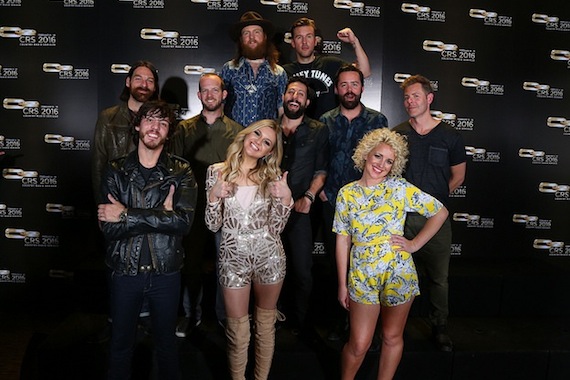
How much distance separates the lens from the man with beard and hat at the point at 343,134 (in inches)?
135

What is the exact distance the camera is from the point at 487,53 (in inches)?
195

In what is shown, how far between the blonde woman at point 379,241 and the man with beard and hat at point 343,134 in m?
0.73

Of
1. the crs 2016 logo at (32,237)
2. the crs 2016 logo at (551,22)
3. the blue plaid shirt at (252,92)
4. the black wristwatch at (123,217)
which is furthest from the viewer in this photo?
the crs 2016 logo at (551,22)

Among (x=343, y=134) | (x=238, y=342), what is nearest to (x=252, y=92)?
(x=343, y=134)

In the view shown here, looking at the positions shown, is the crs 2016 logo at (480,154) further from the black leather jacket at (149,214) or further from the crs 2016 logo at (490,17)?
the black leather jacket at (149,214)

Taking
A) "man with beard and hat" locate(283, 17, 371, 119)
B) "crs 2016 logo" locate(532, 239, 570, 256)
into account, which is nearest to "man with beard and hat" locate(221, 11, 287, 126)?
"man with beard and hat" locate(283, 17, 371, 119)

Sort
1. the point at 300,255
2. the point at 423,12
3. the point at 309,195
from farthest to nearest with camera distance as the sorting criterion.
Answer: the point at 423,12, the point at 300,255, the point at 309,195

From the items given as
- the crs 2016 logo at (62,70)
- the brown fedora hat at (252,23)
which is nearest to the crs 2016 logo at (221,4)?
the brown fedora hat at (252,23)

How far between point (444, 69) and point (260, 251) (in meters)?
3.26

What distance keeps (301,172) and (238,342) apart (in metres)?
1.24

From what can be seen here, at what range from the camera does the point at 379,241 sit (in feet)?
8.63

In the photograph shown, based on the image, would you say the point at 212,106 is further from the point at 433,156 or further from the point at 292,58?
the point at 292,58

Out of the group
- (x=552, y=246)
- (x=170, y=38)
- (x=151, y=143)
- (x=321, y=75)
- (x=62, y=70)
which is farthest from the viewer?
(x=552, y=246)

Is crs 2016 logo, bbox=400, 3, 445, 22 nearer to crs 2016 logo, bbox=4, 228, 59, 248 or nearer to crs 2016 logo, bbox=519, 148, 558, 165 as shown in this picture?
crs 2016 logo, bbox=519, 148, 558, 165
